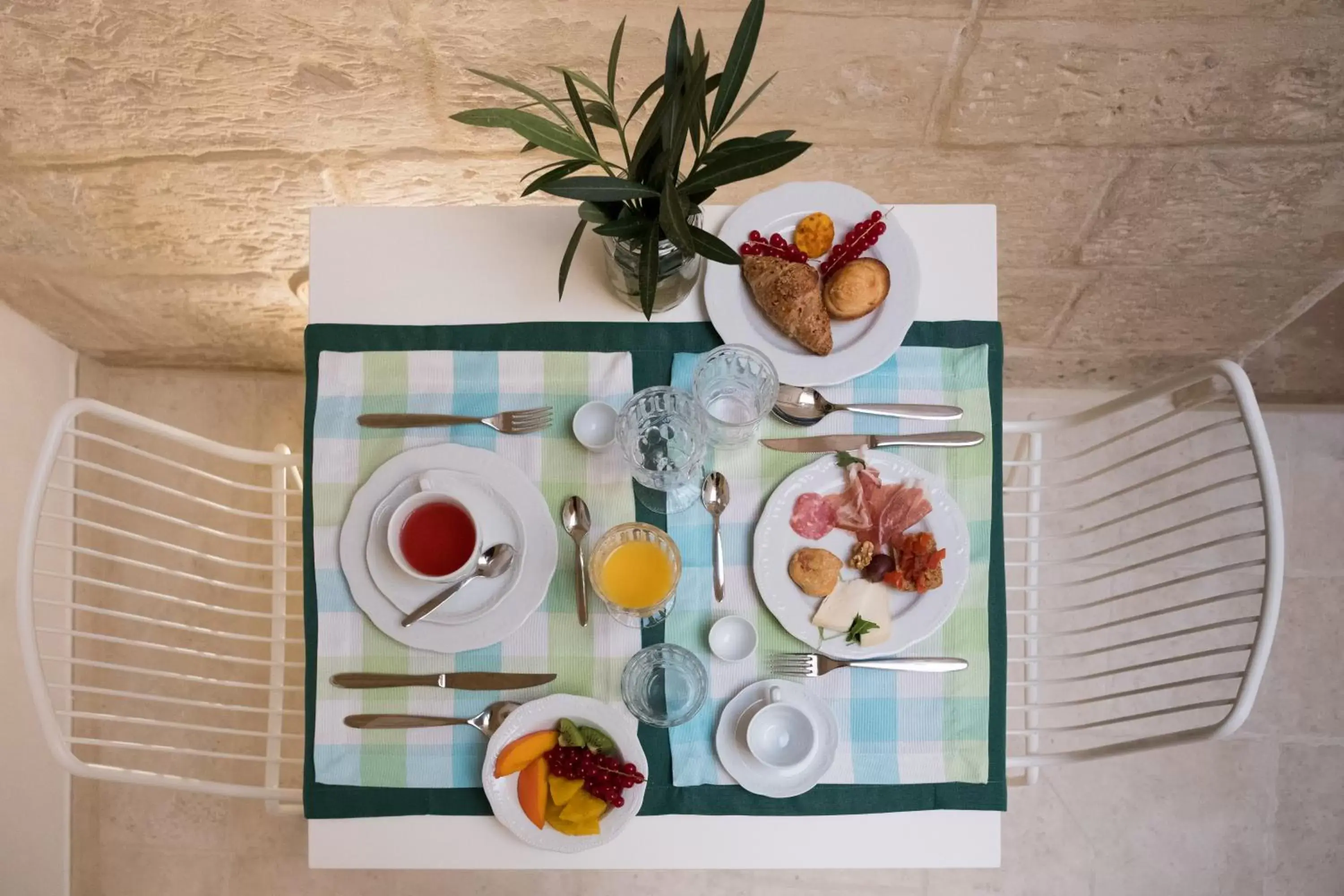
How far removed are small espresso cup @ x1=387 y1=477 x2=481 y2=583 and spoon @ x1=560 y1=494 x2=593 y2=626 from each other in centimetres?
12

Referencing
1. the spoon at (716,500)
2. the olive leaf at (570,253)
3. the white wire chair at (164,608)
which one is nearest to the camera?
the olive leaf at (570,253)

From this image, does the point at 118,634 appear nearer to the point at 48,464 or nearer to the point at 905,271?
the point at 48,464

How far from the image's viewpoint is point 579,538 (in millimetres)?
1147

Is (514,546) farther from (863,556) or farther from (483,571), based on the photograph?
(863,556)

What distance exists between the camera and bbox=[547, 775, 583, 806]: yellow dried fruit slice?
3.62 ft

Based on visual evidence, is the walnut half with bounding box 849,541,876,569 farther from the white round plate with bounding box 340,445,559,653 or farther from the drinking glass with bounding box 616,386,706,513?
the white round plate with bounding box 340,445,559,653

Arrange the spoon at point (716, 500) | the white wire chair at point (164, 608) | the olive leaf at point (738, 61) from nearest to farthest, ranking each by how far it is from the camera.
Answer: the olive leaf at point (738, 61) < the spoon at point (716, 500) < the white wire chair at point (164, 608)

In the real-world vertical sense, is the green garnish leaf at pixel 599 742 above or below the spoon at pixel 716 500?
below

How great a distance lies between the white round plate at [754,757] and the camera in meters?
1.13

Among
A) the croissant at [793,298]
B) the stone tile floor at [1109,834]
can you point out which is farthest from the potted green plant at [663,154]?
the stone tile floor at [1109,834]

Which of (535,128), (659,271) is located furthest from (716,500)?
(535,128)

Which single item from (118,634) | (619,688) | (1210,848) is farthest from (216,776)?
(1210,848)

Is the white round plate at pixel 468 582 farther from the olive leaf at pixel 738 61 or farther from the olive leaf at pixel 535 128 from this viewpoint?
the olive leaf at pixel 738 61

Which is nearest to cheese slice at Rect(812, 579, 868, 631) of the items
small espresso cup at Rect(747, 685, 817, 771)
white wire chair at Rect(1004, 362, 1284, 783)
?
small espresso cup at Rect(747, 685, 817, 771)
